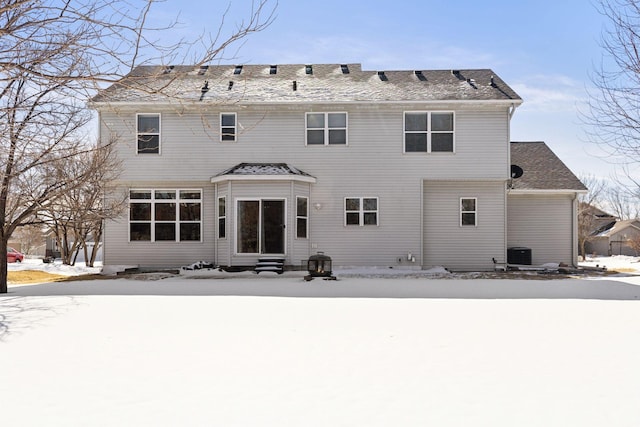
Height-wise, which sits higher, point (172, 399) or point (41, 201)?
point (41, 201)

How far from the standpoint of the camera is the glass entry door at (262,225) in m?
18.9

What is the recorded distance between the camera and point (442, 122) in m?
20.1

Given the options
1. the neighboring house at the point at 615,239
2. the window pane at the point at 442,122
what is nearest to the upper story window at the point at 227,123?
the window pane at the point at 442,122

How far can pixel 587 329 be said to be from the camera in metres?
8.12

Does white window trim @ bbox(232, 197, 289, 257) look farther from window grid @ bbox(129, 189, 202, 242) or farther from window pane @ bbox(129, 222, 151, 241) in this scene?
window pane @ bbox(129, 222, 151, 241)

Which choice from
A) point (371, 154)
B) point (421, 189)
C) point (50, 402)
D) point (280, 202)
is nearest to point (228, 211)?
point (280, 202)

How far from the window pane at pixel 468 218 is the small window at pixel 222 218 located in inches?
333

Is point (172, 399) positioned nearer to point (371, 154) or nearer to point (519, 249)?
point (371, 154)

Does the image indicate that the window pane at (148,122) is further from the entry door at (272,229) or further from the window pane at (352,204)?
the window pane at (352,204)

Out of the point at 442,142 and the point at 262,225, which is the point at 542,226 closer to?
the point at 442,142

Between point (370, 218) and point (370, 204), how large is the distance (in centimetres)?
49

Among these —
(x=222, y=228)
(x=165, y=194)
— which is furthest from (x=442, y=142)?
(x=165, y=194)

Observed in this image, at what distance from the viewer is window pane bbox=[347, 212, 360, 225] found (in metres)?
20.1

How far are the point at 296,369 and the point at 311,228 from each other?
46.2ft
